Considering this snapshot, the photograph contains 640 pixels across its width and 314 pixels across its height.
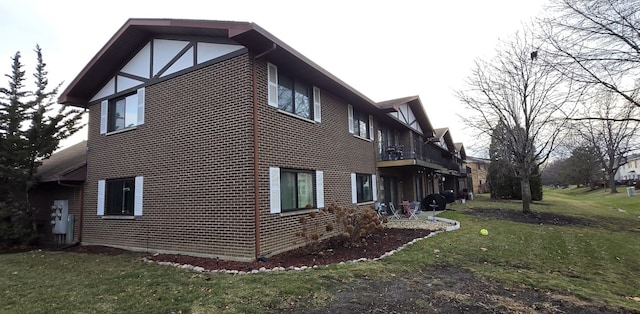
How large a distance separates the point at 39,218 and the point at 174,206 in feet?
26.7

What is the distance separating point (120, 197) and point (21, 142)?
179 inches

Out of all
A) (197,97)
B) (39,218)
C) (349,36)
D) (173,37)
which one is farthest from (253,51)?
(39,218)

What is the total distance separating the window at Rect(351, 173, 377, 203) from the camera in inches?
516

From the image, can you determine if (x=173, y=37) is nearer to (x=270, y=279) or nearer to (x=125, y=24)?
(x=125, y=24)

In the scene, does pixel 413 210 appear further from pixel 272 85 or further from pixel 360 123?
pixel 272 85

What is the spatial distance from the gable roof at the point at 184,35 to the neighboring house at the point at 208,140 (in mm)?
38

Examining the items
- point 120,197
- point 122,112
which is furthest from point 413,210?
point 122,112

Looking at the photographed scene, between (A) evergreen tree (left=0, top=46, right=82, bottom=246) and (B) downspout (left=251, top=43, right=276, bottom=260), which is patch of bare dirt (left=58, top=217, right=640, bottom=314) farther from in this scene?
(A) evergreen tree (left=0, top=46, right=82, bottom=246)

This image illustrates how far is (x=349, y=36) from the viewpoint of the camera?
1488 centimetres

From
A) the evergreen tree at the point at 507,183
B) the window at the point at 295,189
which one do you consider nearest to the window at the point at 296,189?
the window at the point at 295,189


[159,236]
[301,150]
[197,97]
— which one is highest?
[197,97]

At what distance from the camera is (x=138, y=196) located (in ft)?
32.8

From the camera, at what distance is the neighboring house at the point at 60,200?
465 inches

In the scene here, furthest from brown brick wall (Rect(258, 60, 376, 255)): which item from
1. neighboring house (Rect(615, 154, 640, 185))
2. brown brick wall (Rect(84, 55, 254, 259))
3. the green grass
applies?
neighboring house (Rect(615, 154, 640, 185))
